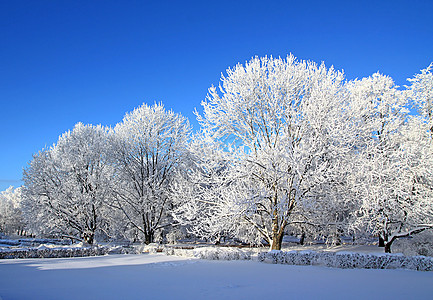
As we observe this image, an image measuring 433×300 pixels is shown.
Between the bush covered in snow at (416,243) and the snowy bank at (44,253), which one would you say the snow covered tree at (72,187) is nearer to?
the snowy bank at (44,253)

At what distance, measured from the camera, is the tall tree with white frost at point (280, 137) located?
12305mm

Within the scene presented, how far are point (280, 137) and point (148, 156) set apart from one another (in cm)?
1269

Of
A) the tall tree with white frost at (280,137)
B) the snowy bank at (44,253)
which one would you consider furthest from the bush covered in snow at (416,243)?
the snowy bank at (44,253)

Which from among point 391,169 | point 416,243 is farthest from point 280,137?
point 416,243

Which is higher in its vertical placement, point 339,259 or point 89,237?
point 89,237

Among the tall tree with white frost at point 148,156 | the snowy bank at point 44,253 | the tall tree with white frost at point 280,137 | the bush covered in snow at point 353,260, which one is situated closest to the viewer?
the bush covered in snow at point 353,260

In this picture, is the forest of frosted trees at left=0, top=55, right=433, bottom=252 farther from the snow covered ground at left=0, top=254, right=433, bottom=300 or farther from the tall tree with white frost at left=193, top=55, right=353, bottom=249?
the snow covered ground at left=0, top=254, right=433, bottom=300

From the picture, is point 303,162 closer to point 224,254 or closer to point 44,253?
point 224,254

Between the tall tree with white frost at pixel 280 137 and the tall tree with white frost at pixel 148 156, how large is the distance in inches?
342

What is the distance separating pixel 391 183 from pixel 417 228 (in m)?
3.79

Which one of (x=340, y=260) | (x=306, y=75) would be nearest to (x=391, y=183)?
(x=340, y=260)

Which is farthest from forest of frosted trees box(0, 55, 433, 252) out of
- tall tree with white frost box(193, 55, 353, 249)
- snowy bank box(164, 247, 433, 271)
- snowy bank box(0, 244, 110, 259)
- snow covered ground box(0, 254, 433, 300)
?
snowy bank box(0, 244, 110, 259)

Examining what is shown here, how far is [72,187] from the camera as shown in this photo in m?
22.3

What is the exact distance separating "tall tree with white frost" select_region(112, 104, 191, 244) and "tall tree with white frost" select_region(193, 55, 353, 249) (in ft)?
28.5
